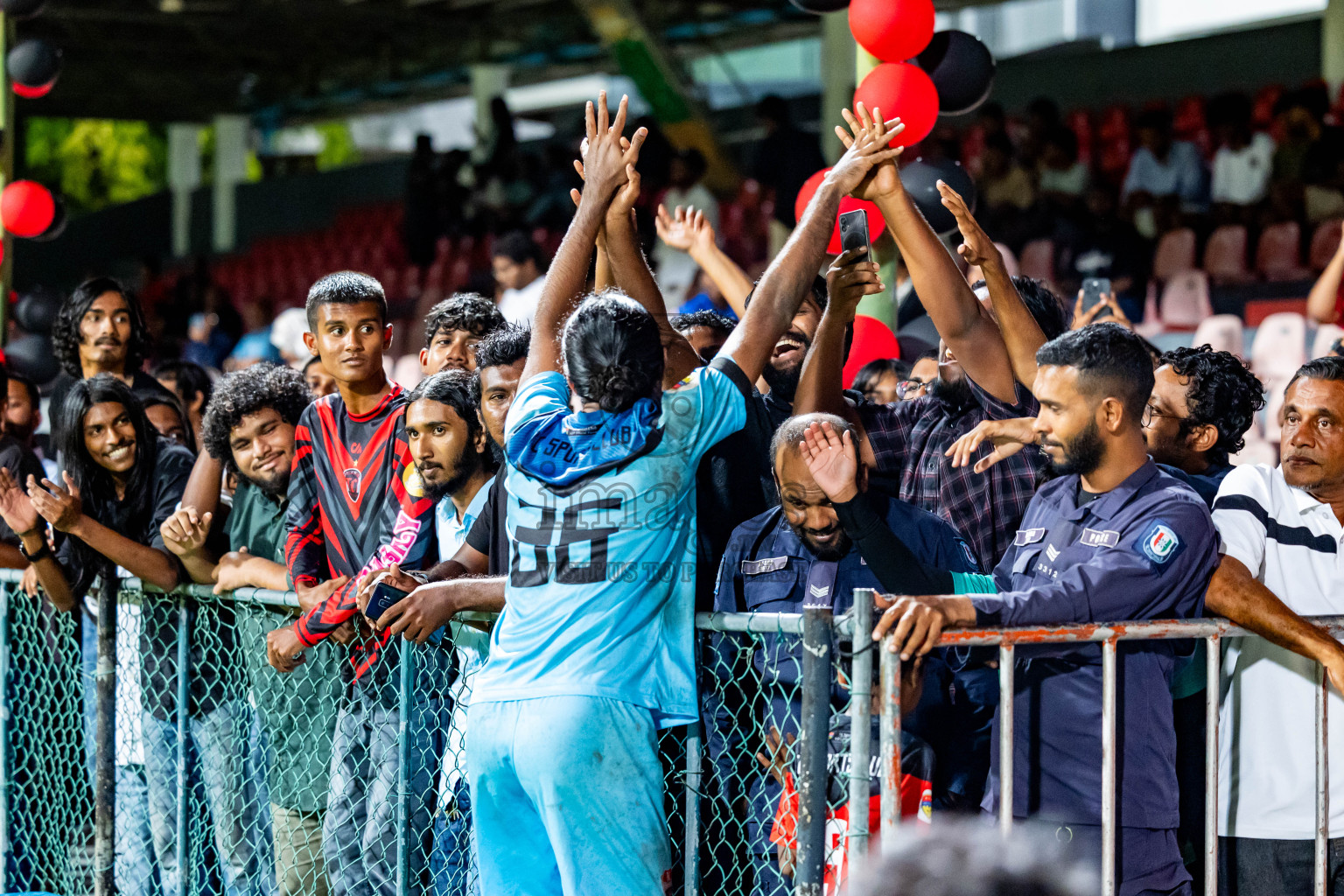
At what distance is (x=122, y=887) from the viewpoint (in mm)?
4629

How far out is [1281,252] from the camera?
10.2 metres

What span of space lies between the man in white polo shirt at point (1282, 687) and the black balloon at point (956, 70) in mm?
1999

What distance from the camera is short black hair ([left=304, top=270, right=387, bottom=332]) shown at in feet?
14.2

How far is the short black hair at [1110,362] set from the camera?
3.08m

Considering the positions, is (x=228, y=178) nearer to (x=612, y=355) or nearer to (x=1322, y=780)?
(x=612, y=355)

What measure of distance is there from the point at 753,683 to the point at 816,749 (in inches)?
22.5

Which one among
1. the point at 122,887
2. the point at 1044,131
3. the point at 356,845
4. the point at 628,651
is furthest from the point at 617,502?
the point at 1044,131

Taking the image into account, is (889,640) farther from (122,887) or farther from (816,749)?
(122,887)

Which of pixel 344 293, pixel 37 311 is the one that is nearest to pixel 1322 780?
pixel 344 293

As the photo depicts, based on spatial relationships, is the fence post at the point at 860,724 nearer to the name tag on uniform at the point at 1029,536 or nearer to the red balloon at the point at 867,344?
the name tag on uniform at the point at 1029,536

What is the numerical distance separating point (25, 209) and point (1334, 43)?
10.4 metres

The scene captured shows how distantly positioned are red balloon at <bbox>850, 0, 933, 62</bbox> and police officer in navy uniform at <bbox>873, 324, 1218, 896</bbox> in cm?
190

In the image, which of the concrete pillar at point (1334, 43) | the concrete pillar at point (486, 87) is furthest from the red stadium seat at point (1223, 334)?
the concrete pillar at point (486, 87)

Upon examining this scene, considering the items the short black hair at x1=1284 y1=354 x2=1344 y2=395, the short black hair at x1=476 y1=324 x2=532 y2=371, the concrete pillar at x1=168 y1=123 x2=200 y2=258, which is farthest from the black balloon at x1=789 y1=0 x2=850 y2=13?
the concrete pillar at x1=168 y1=123 x2=200 y2=258
